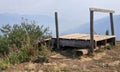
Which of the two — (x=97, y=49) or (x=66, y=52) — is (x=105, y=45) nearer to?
(x=97, y=49)

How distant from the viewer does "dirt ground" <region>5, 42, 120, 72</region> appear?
415 inches

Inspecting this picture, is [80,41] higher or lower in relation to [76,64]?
higher

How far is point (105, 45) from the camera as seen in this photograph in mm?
14320

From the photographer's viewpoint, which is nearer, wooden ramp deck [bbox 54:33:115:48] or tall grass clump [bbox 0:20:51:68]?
tall grass clump [bbox 0:20:51:68]

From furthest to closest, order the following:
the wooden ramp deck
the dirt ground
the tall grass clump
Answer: the wooden ramp deck → the tall grass clump → the dirt ground

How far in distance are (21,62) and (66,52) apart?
2.26m

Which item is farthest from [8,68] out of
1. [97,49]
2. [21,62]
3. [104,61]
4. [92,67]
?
[97,49]

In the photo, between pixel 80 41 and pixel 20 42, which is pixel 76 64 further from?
pixel 20 42

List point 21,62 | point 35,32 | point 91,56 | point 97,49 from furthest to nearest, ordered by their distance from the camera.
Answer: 1. point 35,32
2. point 97,49
3. point 91,56
4. point 21,62

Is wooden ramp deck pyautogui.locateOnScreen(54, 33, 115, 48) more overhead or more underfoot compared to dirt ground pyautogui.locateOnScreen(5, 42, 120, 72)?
more overhead

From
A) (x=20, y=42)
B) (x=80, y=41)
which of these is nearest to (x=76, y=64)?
(x=80, y=41)

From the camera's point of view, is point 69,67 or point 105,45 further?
point 105,45

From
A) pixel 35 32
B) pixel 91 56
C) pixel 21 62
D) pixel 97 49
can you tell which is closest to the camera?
pixel 21 62

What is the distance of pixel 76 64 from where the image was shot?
11.4 metres
